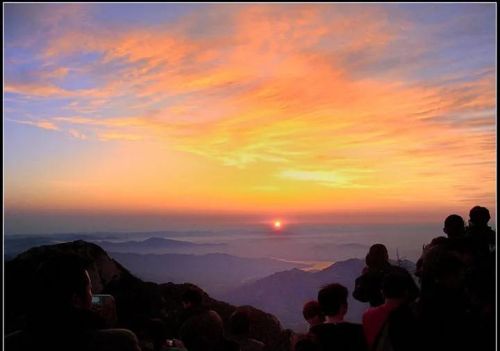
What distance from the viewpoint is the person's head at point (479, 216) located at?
8.16m

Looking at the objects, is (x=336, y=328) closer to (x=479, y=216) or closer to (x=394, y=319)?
(x=394, y=319)

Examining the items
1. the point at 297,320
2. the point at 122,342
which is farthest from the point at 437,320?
the point at 297,320

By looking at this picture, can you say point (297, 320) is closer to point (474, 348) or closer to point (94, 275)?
point (94, 275)

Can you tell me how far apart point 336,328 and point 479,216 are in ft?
13.3

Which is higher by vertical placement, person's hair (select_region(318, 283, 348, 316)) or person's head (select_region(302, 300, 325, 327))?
person's hair (select_region(318, 283, 348, 316))

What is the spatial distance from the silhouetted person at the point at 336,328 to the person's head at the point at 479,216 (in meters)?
3.51

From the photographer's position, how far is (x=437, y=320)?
466 centimetres

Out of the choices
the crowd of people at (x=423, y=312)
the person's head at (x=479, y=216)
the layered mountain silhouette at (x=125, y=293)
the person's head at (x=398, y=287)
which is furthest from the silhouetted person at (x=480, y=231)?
the layered mountain silhouette at (x=125, y=293)

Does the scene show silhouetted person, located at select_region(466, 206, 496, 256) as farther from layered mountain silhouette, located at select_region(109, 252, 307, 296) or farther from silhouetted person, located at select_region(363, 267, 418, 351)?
layered mountain silhouette, located at select_region(109, 252, 307, 296)

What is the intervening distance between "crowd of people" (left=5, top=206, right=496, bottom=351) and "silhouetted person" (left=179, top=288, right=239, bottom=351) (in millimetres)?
13

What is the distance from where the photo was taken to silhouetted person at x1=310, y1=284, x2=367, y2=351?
5199 mm

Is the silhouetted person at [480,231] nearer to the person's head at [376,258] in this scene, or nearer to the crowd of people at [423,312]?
the crowd of people at [423,312]

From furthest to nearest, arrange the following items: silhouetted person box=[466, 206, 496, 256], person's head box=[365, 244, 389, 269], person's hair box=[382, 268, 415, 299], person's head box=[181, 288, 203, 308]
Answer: silhouetted person box=[466, 206, 496, 256], person's head box=[181, 288, 203, 308], person's head box=[365, 244, 389, 269], person's hair box=[382, 268, 415, 299]

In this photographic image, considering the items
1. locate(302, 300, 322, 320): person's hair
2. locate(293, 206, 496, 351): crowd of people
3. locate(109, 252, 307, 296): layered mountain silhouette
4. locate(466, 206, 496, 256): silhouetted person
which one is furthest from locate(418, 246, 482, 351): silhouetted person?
locate(109, 252, 307, 296): layered mountain silhouette
